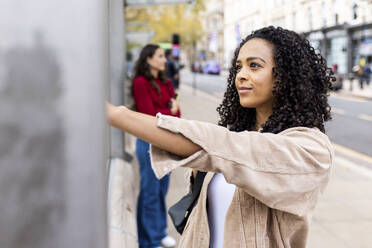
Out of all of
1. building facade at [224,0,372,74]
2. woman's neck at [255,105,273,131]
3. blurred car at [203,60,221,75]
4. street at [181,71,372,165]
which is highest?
building facade at [224,0,372,74]

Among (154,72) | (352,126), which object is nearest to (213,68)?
(352,126)

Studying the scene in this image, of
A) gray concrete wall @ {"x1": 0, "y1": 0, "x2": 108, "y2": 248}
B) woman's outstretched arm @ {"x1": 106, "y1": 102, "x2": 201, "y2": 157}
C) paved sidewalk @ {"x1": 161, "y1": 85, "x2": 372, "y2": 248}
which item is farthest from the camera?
paved sidewalk @ {"x1": 161, "y1": 85, "x2": 372, "y2": 248}

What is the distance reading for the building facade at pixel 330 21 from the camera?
33.6m

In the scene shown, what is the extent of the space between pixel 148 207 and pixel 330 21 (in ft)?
119

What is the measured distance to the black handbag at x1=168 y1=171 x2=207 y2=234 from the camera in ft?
5.88

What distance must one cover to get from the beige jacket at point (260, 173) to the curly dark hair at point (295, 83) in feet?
0.39

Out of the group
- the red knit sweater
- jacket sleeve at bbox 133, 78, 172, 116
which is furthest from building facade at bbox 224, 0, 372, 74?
jacket sleeve at bbox 133, 78, 172, 116

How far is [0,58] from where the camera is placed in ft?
3.46

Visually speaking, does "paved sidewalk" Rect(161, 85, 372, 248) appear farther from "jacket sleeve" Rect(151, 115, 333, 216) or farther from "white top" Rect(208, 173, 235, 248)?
"jacket sleeve" Rect(151, 115, 333, 216)

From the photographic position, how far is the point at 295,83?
65.3 inches

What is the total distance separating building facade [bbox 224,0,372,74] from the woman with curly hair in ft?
96.3

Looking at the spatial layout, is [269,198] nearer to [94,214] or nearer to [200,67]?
[94,214]

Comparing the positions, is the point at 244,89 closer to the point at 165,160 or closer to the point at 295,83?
the point at 295,83

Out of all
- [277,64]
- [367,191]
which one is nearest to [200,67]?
[367,191]
